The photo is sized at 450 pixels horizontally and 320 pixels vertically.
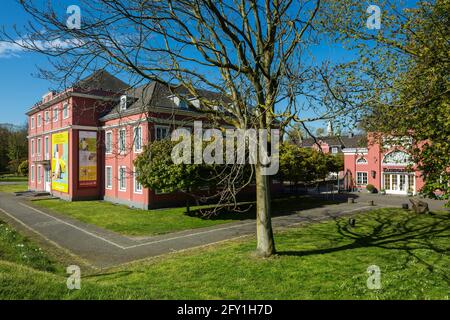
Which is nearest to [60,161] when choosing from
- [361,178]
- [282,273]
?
[282,273]

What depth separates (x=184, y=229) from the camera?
54.4 feet

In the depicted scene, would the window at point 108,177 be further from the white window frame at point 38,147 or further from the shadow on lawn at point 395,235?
the shadow on lawn at point 395,235

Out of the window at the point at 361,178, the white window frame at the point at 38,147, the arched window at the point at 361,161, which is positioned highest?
the white window frame at the point at 38,147

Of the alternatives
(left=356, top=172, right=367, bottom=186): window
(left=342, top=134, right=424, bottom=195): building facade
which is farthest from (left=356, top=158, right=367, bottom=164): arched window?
(left=356, top=172, right=367, bottom=186): window

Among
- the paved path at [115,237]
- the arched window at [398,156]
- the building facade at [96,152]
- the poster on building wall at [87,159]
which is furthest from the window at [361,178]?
the poster on building wall at [87,159]

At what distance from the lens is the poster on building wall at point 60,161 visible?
28453 millimetres

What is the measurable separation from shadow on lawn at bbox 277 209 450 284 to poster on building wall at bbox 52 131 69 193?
23443mm

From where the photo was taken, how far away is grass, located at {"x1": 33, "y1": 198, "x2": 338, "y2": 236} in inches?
660

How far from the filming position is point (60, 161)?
29.8 meters

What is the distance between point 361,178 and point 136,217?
3243 centimetres

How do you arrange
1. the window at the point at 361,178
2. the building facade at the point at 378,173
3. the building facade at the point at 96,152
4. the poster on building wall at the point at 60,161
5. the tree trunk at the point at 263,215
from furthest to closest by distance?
1. the window at the point at 361,178
2. the building facade at the point at 378,173
3. the poster on building wall at the point at 60,161
4. the building facade at the point at 96,152
5. the tree trunk at the point at 263,215

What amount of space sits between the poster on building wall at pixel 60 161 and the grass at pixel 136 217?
320cm

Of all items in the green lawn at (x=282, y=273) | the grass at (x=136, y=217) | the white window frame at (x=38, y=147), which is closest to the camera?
the green lawn at (x=282, y=273)
